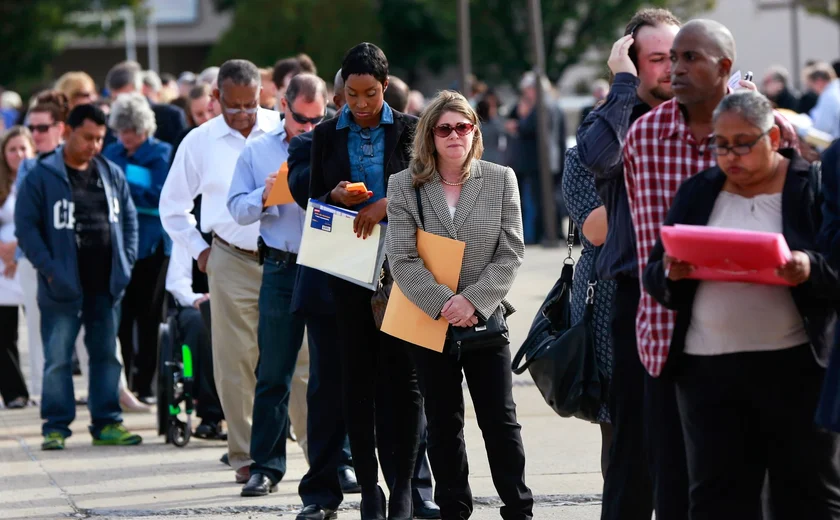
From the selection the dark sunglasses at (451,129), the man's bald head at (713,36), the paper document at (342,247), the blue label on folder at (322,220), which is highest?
the man's bald head at (713,36)

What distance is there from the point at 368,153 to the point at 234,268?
5.16 feet

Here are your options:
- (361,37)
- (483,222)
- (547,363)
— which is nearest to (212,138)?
(483,222)

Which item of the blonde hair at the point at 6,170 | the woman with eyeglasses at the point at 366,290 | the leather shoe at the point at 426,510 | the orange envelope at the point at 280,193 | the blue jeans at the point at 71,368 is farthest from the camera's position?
the blonde hair at the point at 6,170

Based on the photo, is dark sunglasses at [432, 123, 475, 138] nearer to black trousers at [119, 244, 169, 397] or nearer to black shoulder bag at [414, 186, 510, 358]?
black shoulder bag at [414, 186, 510, 358]

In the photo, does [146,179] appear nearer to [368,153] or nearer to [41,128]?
[41,128]

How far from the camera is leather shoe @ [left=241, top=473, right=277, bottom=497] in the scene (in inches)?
278

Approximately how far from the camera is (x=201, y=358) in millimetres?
8609

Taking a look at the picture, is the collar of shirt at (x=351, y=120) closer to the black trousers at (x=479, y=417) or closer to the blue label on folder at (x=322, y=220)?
the blue label on folder at (x=322, y=220)

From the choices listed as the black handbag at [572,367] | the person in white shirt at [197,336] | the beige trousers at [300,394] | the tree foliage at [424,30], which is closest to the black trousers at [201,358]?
the person in white shirt at [197,336]

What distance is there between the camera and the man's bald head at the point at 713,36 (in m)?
4.41

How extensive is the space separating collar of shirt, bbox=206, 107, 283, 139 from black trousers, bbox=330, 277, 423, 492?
161 centimetres

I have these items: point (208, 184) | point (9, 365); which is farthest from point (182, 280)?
point (9, 365)

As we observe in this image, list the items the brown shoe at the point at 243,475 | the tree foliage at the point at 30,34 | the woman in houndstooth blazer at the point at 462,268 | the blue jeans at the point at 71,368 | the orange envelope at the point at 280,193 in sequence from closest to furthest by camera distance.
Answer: the woman in houndstooth blazer at the point at 462,268 < the orange envelope at the point at 280,193 < the brown shoe at the point at 243,475 < the blue jeans at the point at 71,368 < the tree foliage at the point at 30,34

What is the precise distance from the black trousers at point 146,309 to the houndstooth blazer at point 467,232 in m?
4.73
